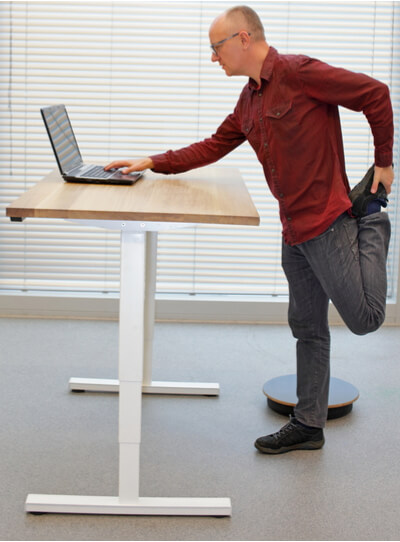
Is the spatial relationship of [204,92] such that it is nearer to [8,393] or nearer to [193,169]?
[193,169]

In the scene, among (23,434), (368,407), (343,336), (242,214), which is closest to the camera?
(242,214)

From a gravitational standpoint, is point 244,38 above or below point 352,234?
above

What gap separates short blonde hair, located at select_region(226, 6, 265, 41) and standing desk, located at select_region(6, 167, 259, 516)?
458mm

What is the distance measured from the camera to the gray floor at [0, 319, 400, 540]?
217 cm

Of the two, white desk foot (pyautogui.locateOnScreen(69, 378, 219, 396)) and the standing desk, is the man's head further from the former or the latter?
white desk foot (pyautogui.locateOnScreen(69, 378, 219, 396))

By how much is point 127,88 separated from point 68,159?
4.98ft

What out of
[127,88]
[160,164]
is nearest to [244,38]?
[160,164]

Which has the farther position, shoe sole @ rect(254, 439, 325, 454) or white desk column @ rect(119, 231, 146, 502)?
shoe sole @ rect(254, 439, 325, 454)

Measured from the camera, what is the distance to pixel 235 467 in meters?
2.51

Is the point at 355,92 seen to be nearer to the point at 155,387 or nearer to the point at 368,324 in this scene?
the point at 368,324

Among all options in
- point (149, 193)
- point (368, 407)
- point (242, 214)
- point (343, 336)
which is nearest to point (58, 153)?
point (149, 193)

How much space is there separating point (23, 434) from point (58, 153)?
3.11 feet

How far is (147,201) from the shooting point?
6.95 ft

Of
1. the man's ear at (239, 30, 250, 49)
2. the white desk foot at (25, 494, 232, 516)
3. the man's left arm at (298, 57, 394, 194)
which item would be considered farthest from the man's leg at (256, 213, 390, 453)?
the white desk foot at (25, 494, 232, 516)
